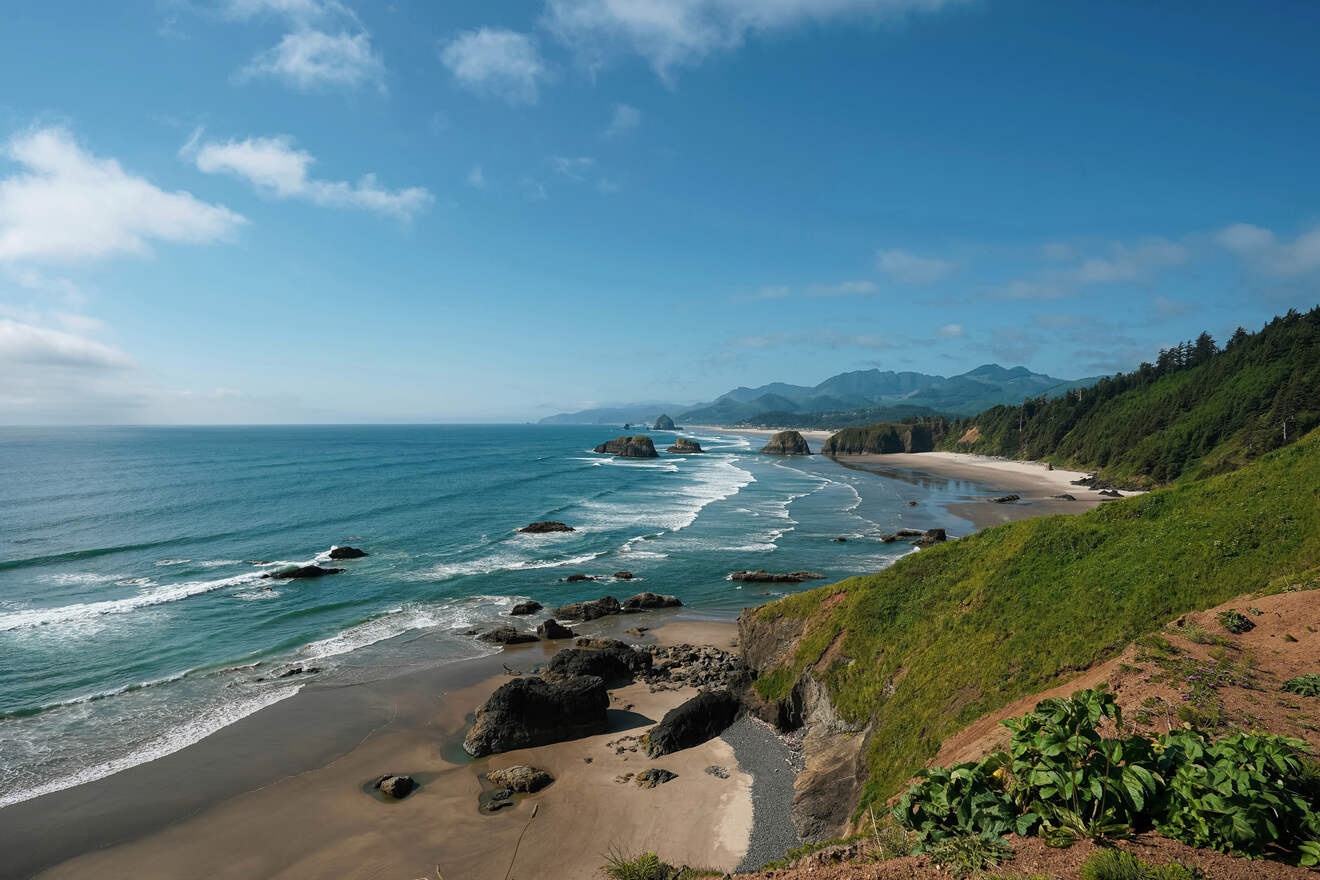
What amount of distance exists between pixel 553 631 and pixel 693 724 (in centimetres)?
1339

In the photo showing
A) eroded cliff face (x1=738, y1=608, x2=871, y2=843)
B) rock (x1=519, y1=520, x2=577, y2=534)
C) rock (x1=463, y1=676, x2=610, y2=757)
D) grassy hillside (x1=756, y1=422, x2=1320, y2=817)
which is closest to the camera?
grassy hillside (x1=756, y1=422, x2=1320, y2=817)

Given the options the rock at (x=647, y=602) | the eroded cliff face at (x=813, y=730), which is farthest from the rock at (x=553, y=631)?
the eroded cliff face at (x=813, y=730)

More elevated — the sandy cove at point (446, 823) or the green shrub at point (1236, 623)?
the green shrub at point (1236, 623)

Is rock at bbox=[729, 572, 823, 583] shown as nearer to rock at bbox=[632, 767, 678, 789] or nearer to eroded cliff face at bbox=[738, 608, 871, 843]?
eroded cliff face at bbox=[738, 608, 871, 843]

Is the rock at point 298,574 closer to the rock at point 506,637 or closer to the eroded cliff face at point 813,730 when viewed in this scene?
the rock at point 506,637

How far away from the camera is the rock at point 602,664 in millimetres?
26469

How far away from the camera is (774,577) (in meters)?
41.7

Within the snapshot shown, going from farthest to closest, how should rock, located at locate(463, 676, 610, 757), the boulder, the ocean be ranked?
1. the boulder
2. the ocean
3. rock, located at locate(463, 676, 610, 757)

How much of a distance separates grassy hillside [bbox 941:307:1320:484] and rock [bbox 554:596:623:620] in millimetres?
70961

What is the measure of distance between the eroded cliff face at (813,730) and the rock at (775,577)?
56.8 ft

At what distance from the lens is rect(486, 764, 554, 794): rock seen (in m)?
18.9

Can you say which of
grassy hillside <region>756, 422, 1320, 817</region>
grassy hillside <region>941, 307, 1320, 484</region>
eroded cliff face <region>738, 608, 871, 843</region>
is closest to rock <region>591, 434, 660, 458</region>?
grassy hillside <region>941, 307, 1320, 484</region>

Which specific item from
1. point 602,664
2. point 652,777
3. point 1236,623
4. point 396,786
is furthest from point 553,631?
point 1236,623

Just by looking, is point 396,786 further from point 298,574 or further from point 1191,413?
point 1191,413
